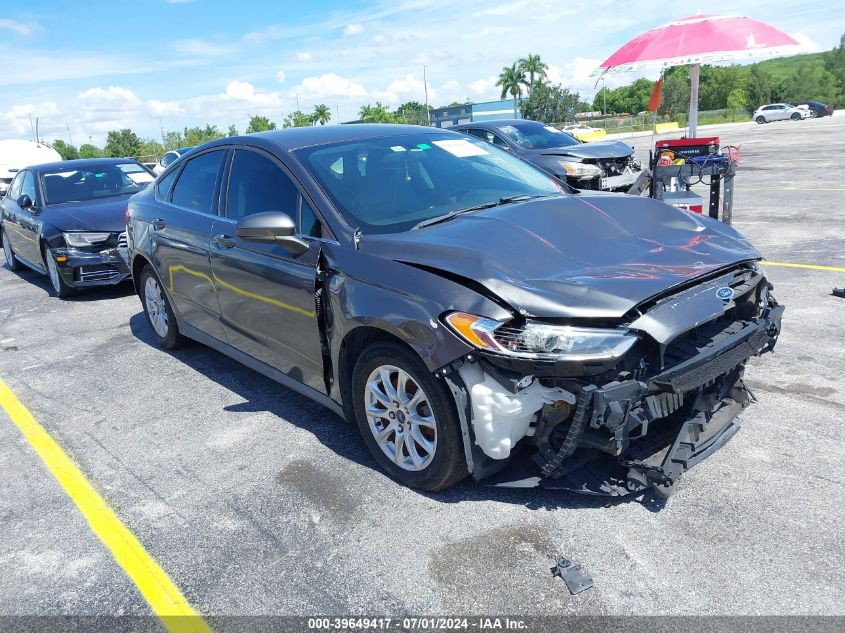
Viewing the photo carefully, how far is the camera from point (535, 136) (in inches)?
Answer: 496

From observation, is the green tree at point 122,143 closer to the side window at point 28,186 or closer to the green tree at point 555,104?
the green tree at point 555,104

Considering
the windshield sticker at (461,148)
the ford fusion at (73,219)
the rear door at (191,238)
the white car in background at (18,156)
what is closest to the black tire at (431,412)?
the windshield sticker at (461,148)

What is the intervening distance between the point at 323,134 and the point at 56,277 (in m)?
5.70

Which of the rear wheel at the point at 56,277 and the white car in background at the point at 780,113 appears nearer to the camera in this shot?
the rear wheel at the point at 56,277

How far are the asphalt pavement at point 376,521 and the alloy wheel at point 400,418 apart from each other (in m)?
0.19

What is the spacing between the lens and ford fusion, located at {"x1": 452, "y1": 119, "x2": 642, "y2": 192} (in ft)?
37.2

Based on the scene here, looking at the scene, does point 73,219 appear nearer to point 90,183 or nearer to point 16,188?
point 90,183

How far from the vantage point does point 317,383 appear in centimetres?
380

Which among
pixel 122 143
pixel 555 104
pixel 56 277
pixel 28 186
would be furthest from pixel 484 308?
pixel 122 143

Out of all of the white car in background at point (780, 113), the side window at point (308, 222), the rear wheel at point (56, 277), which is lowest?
the white car in background at point (780, 113)

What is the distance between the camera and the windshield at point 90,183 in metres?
9.12

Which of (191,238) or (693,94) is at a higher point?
(693,94)

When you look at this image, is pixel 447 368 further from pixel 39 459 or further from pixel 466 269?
pixel 39 459

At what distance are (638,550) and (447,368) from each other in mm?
1056
